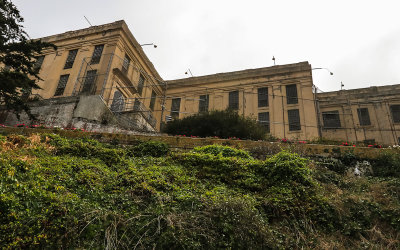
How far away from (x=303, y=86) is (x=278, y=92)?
6.12 ft

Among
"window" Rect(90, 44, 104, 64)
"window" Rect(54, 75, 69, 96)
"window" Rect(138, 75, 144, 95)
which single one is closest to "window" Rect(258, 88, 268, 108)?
"window" Rect(138, 75, 144, 95)

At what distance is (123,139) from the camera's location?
9539 millimetres

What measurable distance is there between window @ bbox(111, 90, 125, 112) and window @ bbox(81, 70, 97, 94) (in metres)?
1.53

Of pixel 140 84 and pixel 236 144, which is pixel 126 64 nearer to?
pixel 140 84

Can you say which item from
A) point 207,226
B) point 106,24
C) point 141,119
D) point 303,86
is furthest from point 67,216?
point 303,86

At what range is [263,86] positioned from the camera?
878 inches

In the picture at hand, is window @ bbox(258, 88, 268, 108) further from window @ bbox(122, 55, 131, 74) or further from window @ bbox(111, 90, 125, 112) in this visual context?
window @ bbox(111, 90, 125, 112)

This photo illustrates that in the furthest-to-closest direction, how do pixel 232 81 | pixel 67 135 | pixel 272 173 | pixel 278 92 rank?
pixel 232 81, pixel 278 92, pixel 67 135, pixel 272 173

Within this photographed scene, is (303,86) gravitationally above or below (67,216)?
above

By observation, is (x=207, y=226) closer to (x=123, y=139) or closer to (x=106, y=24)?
(x=123, y=139)

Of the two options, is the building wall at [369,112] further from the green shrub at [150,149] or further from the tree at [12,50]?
the tree at [12,50]

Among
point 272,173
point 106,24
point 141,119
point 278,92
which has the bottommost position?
point 272,173

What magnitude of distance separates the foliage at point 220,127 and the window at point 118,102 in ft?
15.5

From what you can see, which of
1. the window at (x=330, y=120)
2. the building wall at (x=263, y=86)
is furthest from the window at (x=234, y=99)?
the window at (x=330, y=120)
